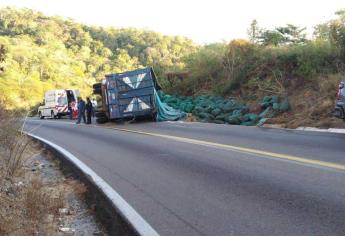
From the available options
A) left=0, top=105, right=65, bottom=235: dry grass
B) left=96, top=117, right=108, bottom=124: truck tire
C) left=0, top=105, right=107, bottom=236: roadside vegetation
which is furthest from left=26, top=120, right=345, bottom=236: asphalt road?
left=96, top=117, right=108, bottom=124: truck tire

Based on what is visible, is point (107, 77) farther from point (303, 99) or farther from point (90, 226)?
point (90, 226)

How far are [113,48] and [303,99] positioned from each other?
85251mm

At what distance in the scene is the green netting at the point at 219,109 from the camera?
19562 mm

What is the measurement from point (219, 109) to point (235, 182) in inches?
596

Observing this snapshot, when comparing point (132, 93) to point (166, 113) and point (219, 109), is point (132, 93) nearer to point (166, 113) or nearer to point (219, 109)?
point (166, 113)

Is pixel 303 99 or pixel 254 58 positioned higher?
pixel 254 58

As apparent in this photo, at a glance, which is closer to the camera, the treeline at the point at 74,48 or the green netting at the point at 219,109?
the green netting at the point at 219,109

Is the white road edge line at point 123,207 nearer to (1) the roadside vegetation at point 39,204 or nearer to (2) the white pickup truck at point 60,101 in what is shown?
(1) the roadside vegetation at point 39,204

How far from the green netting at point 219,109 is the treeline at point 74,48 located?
4661 cm

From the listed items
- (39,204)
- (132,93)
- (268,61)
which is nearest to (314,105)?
(268,61)

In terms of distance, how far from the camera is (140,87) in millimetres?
24656

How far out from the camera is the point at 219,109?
73.6 ft

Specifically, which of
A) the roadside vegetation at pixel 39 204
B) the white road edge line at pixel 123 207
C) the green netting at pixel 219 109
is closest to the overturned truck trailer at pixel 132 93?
the green netting at pixel 219 109

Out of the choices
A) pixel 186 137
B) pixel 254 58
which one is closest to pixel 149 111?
pixel 254 58
